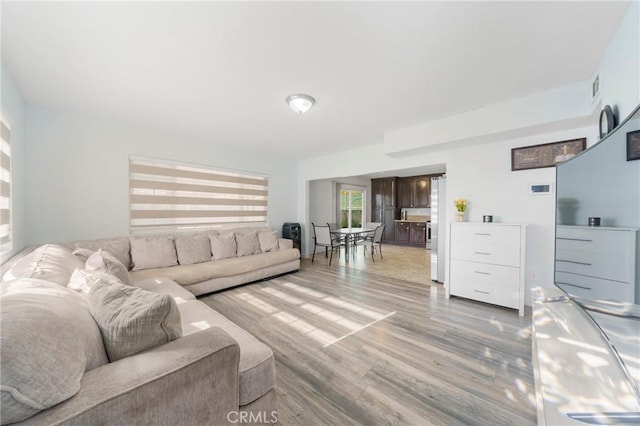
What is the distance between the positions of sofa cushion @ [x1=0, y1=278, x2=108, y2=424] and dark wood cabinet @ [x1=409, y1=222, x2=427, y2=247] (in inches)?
305

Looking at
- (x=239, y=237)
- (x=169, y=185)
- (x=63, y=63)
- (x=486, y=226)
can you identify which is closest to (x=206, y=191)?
(x=169, y=185)

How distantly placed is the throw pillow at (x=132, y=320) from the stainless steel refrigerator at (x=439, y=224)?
386 cm

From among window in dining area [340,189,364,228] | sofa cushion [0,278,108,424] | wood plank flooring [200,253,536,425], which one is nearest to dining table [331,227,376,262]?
window in dining area [340,189,364,228]

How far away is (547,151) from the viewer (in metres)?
2.77

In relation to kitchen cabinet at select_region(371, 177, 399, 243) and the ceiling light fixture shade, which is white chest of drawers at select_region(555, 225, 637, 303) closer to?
the ceiling light fixture shade

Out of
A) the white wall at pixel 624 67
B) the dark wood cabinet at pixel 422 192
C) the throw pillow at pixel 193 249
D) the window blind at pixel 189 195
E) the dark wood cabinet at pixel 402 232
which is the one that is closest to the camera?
the white wall at pixel 624 67

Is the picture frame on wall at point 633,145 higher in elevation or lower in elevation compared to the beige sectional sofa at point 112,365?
higher

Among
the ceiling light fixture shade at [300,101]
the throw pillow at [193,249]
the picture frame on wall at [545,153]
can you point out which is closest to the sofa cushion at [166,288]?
the throw pillow at [193,249]

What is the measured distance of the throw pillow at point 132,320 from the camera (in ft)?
3.06

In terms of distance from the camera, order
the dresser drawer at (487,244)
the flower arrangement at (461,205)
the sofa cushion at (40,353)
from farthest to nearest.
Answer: the flower arrangement at (461,205), the dresser drawer at (487,244), the sofa cushion at (40,353)

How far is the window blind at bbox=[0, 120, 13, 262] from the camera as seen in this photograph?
205 centimetres

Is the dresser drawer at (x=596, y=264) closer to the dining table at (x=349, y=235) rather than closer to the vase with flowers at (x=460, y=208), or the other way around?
the vase with flowers at (x=460, y=208)

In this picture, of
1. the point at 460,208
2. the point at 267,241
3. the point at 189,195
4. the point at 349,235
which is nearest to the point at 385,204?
the point at 349,235

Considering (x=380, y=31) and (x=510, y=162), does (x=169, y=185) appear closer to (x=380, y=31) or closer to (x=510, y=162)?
(x=380, y=31)
